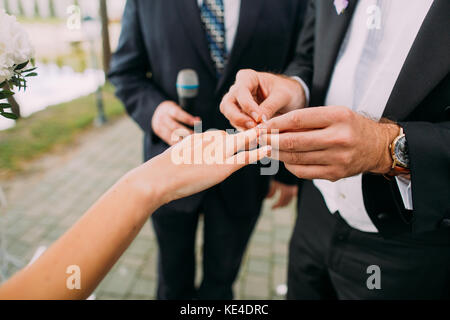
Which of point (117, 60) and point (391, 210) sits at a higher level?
point (117, 60)

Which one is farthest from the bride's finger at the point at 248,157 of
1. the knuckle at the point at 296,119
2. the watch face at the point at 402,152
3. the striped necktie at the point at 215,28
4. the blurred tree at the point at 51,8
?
the blurred tree at the point at 51,8

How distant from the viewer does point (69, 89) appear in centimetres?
852

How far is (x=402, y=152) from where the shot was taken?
1172 millimetres

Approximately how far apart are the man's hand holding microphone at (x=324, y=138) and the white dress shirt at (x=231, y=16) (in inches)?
29.6

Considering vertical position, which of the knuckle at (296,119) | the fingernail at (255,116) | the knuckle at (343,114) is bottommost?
the fingernail at (255,116)

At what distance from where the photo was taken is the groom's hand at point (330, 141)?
1042 millimetres

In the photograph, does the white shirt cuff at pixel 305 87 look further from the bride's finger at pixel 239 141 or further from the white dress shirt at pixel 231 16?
the bride's finger at pixel 239 141

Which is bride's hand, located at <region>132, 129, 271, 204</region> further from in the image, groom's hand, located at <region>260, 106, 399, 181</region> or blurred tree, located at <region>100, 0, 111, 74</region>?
blurred tree, located at <region>100, 0, 111, 74</region>

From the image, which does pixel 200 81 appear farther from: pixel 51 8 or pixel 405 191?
pixel 51 8

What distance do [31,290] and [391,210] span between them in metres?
1.47

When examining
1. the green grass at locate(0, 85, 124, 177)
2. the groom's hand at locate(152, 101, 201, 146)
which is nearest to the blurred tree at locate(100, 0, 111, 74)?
the green grass at locate(0, 85, 124, 177)

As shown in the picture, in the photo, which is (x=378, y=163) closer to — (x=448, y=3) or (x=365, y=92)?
(x=365, y=92)

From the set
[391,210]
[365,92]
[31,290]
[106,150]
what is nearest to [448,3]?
[365,92]

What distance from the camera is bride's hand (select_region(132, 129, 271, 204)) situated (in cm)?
111
